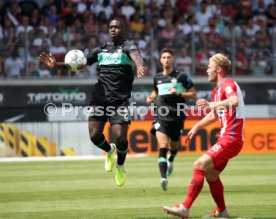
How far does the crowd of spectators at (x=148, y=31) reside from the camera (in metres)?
26.0

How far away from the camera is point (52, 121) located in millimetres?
25719

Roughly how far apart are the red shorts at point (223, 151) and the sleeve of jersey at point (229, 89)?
585 mm

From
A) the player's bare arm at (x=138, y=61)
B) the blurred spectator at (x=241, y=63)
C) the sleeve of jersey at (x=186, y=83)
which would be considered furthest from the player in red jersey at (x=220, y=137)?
the blurred spectator at (x=241, y=63)

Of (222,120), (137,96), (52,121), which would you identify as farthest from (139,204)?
(137,96)

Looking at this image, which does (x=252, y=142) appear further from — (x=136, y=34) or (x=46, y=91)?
(x=46, y=91)

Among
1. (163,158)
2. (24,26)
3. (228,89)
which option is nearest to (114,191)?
(163,158)

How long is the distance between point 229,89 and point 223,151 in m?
0.79

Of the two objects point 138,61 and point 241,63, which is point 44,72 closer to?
point 241,63

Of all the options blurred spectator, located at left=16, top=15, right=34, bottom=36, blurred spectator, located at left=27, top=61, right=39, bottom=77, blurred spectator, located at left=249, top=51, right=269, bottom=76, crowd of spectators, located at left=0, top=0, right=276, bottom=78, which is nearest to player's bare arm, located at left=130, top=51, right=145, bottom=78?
crowd of spectators, located at left=0, top=0, right=276, bottom=78

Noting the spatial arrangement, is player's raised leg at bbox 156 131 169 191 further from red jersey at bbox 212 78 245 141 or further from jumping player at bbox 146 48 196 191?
red jersey at bbox 212 78 245 141

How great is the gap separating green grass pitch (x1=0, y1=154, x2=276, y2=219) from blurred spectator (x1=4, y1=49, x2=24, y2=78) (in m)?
4.90

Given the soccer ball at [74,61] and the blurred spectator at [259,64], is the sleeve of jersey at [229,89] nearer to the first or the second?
the soccer ball at [74,61]

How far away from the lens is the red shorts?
9.93 meters

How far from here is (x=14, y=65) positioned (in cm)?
2612
